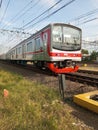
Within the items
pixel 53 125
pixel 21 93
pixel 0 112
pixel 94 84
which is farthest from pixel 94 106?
pixel 94 84

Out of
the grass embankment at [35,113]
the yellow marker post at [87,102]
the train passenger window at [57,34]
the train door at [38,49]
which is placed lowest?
the grass embankment at [35,113]

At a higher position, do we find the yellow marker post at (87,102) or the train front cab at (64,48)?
the train front cab at (64,48)

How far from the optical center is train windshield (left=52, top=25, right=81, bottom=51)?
40.3 feet

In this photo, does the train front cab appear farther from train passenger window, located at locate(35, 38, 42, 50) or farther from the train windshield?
train passenger window, located at locate(35, 38, 42, 50)

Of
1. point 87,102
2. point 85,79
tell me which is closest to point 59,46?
point 85,79

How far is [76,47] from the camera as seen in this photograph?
13.3 metres

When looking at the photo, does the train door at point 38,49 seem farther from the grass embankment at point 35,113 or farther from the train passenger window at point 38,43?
the grass embankment at point 35,113

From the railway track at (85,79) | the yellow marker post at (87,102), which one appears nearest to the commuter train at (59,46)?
the railway track at (85,79)

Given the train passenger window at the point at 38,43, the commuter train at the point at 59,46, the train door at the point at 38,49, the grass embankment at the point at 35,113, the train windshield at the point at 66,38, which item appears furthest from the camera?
the train passenger window at the point at 38,43

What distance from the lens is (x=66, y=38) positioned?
1277 cm

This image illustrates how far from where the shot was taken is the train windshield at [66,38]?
40.3 ft

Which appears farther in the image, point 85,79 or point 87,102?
point 85,79

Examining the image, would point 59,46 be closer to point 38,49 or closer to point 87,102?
point 38,49

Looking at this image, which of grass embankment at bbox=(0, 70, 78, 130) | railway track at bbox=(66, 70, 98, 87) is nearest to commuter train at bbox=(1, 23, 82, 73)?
railway track at bbox=(66, 70, 98, 87)
